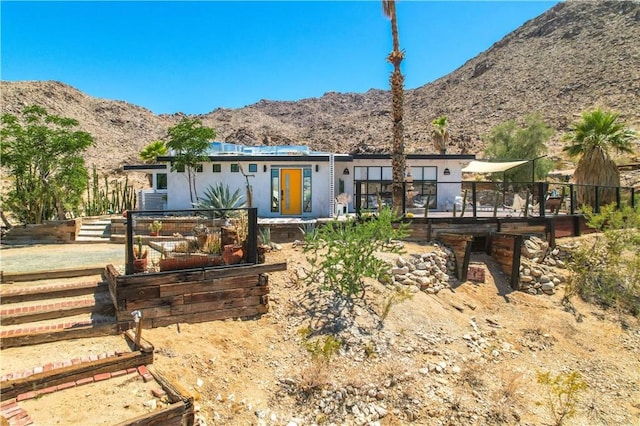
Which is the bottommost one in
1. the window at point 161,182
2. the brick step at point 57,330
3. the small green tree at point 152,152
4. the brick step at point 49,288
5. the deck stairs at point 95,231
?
the brick step at point 57,330

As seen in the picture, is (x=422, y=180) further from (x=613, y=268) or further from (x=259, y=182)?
(x=613, y=268)

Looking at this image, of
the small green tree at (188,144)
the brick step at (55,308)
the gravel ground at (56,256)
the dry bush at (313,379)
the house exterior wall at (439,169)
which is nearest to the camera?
the dry bush at (313,379)

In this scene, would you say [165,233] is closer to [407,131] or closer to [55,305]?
[55,305]

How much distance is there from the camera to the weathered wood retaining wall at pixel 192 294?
6.60 meters

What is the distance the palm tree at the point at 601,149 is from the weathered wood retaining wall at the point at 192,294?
15.3 m

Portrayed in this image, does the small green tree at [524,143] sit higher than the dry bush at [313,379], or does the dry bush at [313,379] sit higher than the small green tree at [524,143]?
the small green tree at [524,143]

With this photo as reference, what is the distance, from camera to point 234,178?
53.9 ft

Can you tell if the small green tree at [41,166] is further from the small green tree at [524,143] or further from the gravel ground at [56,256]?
the small green tree at [524,143]

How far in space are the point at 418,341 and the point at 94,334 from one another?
19.3 ft

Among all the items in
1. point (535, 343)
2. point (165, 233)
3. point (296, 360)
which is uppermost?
point (165, 233)

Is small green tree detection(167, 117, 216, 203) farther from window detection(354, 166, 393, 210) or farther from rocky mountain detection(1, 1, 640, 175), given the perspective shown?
rocky mountain detection(1, 1, 640, 175)

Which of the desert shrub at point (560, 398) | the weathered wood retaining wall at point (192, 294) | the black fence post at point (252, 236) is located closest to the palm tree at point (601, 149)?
the desert shrub at point (560, 398)

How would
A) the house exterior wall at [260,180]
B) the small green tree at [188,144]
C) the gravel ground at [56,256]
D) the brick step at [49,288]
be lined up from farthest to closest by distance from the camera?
1. the house exterior wall at [260,180]
2. the small green tree at [188,144]
3. the gravel ground at [56,256]
4. the brick step at [49,288]

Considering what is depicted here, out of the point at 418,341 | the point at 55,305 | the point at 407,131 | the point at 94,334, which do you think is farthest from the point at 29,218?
the point at 407,131
